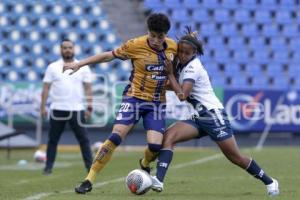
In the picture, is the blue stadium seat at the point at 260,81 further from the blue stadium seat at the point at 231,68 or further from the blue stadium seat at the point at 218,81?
the blue stadium seat at the point at 218,81

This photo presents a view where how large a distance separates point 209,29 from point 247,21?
131 centimetres

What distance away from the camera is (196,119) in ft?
27.7

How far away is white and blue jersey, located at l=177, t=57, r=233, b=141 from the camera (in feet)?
27.3

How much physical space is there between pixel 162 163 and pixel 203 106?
0.76m

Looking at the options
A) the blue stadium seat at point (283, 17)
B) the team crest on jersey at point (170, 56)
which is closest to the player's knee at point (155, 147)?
the team crest on jersey at point (170, 56)

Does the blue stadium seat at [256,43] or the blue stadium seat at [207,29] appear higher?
the blue stadium seat at [207,29]

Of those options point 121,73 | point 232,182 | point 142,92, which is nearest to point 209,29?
point 121,73

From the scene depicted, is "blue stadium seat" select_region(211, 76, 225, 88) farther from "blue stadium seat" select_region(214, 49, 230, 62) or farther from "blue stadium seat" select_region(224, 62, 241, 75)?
"blue stadium seat" select_region(214, 49, 230, 62)

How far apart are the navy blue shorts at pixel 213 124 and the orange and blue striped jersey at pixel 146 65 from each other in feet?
1.67

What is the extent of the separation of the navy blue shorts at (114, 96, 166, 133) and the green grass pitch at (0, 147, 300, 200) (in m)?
0.76

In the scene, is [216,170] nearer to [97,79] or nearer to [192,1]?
[97,79]

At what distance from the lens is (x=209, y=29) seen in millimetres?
25500

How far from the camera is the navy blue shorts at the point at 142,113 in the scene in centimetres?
848

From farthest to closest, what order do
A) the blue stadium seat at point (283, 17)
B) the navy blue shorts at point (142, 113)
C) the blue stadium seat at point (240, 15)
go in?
the blue stadium seat at point (283, 17) < the blue stadium seat at point (240, 15) < the navy blue shorts at point (142, 113)
